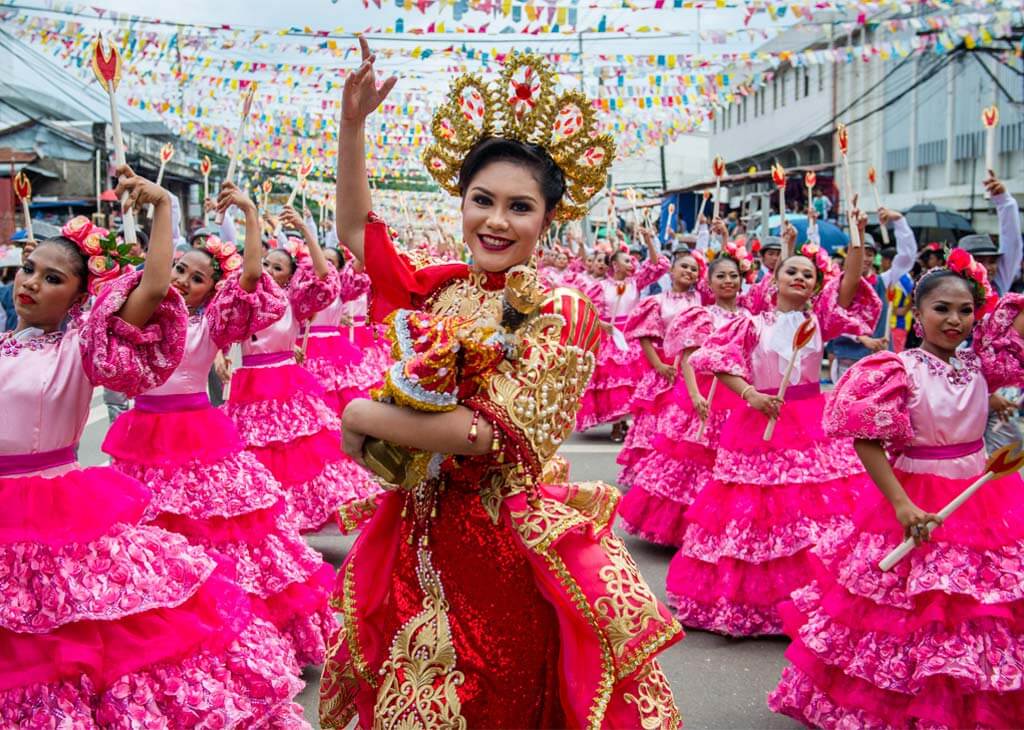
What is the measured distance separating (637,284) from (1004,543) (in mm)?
7879

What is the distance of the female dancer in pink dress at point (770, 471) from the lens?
573 centimetres

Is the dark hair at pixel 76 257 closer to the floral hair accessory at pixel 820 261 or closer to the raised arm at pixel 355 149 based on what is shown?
the raised arm at pixel 355 149

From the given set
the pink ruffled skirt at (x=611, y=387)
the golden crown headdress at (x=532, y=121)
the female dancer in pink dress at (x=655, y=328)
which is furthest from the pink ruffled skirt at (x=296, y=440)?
the pink ruffled skirt at (x=611, y=387)

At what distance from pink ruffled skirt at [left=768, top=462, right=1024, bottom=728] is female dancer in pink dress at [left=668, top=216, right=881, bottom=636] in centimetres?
135

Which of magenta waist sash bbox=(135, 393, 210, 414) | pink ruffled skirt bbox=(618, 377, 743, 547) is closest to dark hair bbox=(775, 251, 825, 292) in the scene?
pink ruffled skirt bbox=(618, 377, 743, 547)

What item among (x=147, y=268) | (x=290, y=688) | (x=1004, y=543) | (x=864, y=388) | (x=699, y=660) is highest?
(x=147, y=268)

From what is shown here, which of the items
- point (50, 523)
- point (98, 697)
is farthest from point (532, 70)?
point (98, 697)

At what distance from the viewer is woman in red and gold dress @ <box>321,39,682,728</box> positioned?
2.53m

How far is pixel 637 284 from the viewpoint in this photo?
Answer: 11.7 meters

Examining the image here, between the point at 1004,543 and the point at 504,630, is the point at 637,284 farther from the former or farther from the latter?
the point at 504,630

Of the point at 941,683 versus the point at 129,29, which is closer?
the point at 941,683

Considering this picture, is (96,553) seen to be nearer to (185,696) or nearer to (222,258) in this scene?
(185,696)

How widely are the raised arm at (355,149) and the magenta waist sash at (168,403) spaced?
261 centimetres

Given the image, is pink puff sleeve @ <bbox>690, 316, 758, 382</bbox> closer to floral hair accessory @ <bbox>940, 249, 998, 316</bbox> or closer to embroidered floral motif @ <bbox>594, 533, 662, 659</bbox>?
floral hair accessory @ <bbox>940, 249, 998, 316</bbox>
